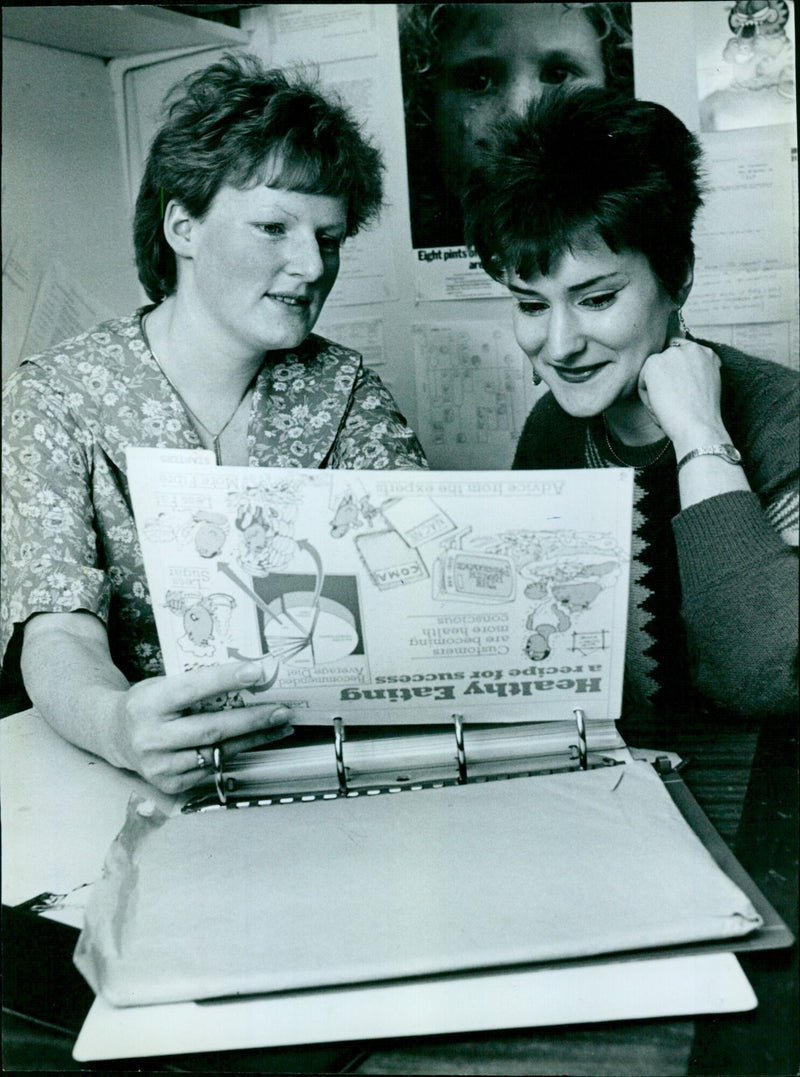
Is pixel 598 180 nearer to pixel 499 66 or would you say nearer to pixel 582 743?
pixel 499 66

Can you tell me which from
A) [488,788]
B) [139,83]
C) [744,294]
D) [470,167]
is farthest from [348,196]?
[488,788]

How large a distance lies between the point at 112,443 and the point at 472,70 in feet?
1.51

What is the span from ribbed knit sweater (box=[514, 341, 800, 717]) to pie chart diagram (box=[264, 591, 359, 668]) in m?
0.30

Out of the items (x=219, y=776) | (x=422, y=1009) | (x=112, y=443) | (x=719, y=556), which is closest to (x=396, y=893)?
(x=422, y=1009)

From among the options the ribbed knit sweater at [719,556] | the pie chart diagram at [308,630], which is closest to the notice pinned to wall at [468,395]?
the ribbed knit sweater at [719,556]

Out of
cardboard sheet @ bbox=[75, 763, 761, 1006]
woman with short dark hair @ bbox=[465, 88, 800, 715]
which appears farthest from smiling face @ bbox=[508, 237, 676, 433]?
cardboard sheet @ bbox=[75, 763, 761, 1006]

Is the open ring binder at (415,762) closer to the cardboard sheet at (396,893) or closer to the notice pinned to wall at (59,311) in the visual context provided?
the cardboard sheet at (396,893)

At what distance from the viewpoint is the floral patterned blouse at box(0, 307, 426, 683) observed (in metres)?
0.88

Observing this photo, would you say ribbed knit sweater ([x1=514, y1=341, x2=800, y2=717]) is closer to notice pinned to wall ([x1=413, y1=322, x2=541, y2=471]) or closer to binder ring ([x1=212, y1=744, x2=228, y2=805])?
notice pinned to wall ([x1=413, y1=322, x2=541, y2=471])

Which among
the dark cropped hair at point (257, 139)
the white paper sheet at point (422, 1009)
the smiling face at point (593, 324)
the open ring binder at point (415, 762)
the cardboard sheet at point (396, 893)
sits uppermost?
the dark cropped hair at point (257, 139)

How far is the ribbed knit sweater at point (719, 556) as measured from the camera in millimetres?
799

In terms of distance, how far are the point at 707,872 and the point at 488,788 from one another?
0.54ft

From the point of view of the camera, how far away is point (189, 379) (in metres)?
0.93

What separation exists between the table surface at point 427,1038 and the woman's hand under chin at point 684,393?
0.83 ft
